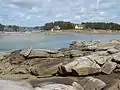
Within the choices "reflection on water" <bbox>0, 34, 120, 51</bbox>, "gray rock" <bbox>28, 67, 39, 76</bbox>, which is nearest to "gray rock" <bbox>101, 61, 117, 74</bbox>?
"gray rock" <bbox>28, 67, 39, 76</bbox>

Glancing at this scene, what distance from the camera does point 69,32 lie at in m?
126

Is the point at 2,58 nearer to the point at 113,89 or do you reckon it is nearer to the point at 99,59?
the point at 99,59

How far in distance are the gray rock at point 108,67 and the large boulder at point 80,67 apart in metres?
0.33

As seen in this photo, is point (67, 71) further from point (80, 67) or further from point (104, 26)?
point (104, 26)

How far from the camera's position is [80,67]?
1602 centimetres

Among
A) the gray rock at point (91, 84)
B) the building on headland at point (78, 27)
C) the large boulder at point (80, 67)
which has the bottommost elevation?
the building on headland at point (78, 27)

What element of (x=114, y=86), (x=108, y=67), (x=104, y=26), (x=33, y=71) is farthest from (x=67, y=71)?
(x=104, y=26)

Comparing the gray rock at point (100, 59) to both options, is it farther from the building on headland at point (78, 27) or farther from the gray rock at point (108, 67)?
the building on headland at point (78, 27)

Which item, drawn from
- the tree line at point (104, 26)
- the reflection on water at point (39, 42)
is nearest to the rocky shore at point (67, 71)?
the reflection on water at point (39, 42)

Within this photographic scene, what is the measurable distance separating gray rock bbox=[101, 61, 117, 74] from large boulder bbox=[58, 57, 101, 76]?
0.33m

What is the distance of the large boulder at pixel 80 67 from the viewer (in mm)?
15939

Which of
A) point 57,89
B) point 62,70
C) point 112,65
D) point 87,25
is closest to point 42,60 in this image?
point 62,70

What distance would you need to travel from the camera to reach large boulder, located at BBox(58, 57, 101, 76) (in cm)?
1594

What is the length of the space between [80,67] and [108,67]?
6.41 ft
